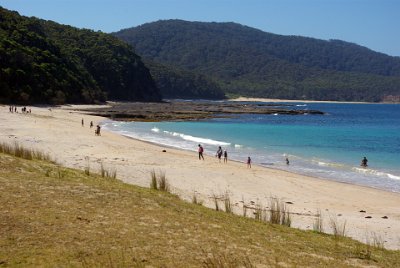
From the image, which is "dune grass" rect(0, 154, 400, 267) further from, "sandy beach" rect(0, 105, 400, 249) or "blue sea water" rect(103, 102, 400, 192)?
"blue sea water" rect(103, 102, 400, 192)

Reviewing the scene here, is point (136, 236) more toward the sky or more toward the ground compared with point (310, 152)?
more toward the sky

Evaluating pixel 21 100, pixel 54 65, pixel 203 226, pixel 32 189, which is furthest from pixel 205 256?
pixel 54 65

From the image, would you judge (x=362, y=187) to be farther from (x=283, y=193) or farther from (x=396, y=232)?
(x=396, y=232)

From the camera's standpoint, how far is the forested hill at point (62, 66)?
77.1 metres

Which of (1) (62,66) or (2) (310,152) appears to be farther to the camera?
(1) (62,66)

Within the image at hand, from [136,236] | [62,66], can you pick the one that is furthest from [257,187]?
[62,66]

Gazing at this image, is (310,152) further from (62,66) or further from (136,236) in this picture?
(62,66)

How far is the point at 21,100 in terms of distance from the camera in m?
73.8

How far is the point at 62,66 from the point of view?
97.4 metres

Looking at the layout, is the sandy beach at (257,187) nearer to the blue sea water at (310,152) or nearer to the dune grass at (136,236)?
the dune grass at (136,236)

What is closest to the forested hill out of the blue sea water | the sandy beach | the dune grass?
the blue sea water

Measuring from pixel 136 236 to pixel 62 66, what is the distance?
95395mm

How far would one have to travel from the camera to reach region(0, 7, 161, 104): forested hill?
3036 inches

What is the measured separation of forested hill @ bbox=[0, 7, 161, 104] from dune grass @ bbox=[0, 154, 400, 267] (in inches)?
2656
